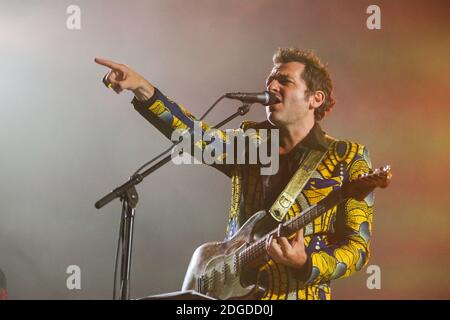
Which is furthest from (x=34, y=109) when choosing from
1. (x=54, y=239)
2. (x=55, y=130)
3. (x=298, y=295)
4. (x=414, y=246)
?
(x=414, y=246)

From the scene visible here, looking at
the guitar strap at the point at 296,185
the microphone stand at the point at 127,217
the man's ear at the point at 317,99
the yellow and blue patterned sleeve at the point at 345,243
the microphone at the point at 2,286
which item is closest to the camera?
the microphone stand at the point at 127,217

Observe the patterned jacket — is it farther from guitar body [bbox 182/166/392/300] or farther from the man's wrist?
the man's wrist

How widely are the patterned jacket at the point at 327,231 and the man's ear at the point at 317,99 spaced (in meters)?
0.21

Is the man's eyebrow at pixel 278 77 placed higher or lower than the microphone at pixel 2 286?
higher

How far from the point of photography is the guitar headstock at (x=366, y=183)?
2719 mm

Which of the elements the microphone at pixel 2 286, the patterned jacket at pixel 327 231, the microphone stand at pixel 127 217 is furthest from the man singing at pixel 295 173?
the microphone at pixel 2 286

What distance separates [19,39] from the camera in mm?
3588

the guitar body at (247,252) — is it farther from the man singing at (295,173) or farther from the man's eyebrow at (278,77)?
the man's eyebrow at (278,77)

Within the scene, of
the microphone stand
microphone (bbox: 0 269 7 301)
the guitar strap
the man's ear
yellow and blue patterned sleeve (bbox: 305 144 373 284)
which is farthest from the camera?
microphone (bbox: 0 269 7 301)

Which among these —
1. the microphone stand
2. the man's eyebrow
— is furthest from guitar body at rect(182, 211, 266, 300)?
the man's eyebrow

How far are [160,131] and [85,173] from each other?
501 mm

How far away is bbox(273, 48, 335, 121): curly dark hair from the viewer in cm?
307

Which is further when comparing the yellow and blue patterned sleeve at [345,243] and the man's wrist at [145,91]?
the man's wrist at [145,91]

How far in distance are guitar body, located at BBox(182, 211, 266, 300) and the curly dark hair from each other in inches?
24.4
